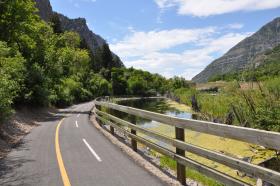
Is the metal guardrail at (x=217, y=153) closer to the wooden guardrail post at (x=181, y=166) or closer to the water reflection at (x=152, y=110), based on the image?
the wooden guardrail post at (x=181, y=166)

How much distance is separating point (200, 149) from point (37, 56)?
33.7 metres

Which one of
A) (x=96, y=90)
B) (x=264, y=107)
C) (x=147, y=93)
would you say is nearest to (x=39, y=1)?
(x=96, y=90)

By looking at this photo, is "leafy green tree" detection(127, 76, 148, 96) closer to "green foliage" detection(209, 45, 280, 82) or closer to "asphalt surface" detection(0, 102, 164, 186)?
"green foliage" detection(209, 45, 280, 82)

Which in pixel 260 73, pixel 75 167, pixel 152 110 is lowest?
pixel 152 110

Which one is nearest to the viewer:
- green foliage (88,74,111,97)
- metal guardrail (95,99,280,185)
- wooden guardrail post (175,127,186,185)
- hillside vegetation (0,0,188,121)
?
metal guardrail (95,99,280,185)

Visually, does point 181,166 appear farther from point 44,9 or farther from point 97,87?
point 44,9

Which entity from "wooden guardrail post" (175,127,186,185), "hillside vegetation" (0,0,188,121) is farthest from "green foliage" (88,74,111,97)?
"wooden guardrail post" (175,127,186,185)

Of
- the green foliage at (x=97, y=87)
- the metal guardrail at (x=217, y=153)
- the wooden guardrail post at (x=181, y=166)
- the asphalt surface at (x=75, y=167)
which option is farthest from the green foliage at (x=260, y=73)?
the green foliage at (x=97, y=87)

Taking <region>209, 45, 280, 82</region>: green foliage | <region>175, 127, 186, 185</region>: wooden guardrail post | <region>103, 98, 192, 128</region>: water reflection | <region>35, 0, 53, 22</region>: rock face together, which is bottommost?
<region>103, 98, 192, 128</region>: water reflection

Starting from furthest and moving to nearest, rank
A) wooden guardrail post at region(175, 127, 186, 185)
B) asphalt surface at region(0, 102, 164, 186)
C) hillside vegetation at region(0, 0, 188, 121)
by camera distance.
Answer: hillside vegetation at region(0, 0, 188, 121) < asphalt surface at region(0, 102, 164, 186) < wooden guardrail post at region(175, 127, 186, 185)

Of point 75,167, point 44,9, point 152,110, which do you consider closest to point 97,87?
point 152,110

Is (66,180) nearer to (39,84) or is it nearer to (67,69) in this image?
(39,84)

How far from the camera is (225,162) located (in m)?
5.42

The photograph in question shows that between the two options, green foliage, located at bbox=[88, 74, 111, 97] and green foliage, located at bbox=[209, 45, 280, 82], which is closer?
green foliage, located at bbox=[209, 45, 280, 82]
